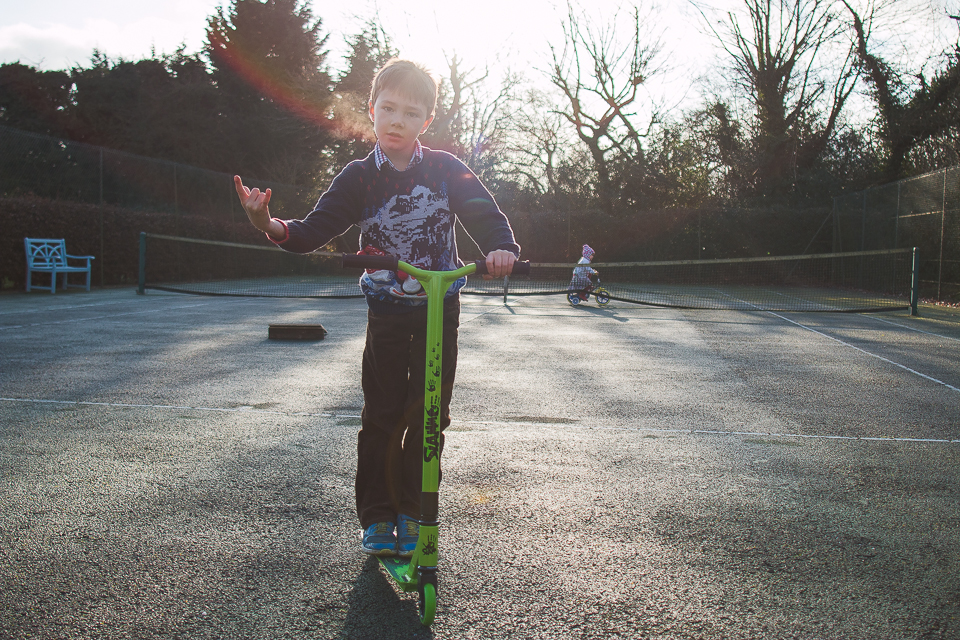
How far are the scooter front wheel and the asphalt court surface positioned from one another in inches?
1.5

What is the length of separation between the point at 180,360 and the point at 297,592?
15.9ft

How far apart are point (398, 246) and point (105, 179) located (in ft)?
54.0

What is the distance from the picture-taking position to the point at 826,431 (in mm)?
4273

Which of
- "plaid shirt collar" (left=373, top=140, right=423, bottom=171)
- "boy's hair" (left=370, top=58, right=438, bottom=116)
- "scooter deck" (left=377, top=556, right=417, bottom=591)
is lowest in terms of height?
"scooter deck" (left=377, top=556, right=417, bottom=591)

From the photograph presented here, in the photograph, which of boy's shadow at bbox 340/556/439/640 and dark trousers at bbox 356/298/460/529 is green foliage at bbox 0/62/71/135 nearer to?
dark trousers at bbox 356/298/460/529

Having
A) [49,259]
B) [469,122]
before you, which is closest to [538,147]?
[469,122]

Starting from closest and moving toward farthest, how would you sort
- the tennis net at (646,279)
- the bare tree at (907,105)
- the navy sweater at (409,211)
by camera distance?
the navy sweater at (409,211) < the tennis net at (646,279) < the bare tree at (907,105)

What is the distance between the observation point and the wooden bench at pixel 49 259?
1330 centimetres

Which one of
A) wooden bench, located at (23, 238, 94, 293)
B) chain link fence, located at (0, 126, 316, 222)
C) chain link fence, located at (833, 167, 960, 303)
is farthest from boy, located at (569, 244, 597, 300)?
chain link fence, located at (0, 126, 316, 222)

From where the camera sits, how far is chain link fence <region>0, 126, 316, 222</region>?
14430 millimetres

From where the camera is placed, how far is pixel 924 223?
15742mm

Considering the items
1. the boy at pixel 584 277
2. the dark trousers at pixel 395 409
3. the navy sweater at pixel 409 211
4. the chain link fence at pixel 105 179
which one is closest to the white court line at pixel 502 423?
the dark trousers at pixel 395 409

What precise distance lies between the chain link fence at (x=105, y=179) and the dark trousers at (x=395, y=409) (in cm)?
1462

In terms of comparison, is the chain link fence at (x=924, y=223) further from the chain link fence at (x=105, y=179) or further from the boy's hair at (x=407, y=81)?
the chain link fence at (x=105, y=179)
